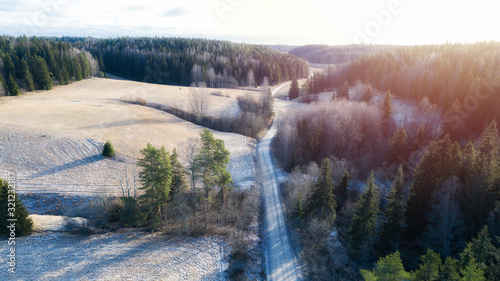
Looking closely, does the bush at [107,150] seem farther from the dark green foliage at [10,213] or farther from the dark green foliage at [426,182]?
the dark green foliage at [426,182]

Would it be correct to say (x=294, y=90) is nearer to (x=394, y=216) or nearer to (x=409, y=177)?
(x=409, y=177)

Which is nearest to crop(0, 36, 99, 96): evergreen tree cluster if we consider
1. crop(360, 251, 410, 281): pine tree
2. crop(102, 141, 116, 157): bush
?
crop(102, 141, 116, 157): bush

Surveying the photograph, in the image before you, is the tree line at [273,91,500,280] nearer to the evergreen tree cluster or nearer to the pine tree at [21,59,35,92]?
the pine tree at [21,59,35,92]

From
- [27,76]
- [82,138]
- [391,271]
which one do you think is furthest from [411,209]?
[27,76]

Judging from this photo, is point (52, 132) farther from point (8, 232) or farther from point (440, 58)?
point (440, 58)

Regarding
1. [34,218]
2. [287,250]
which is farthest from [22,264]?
[287,250]
